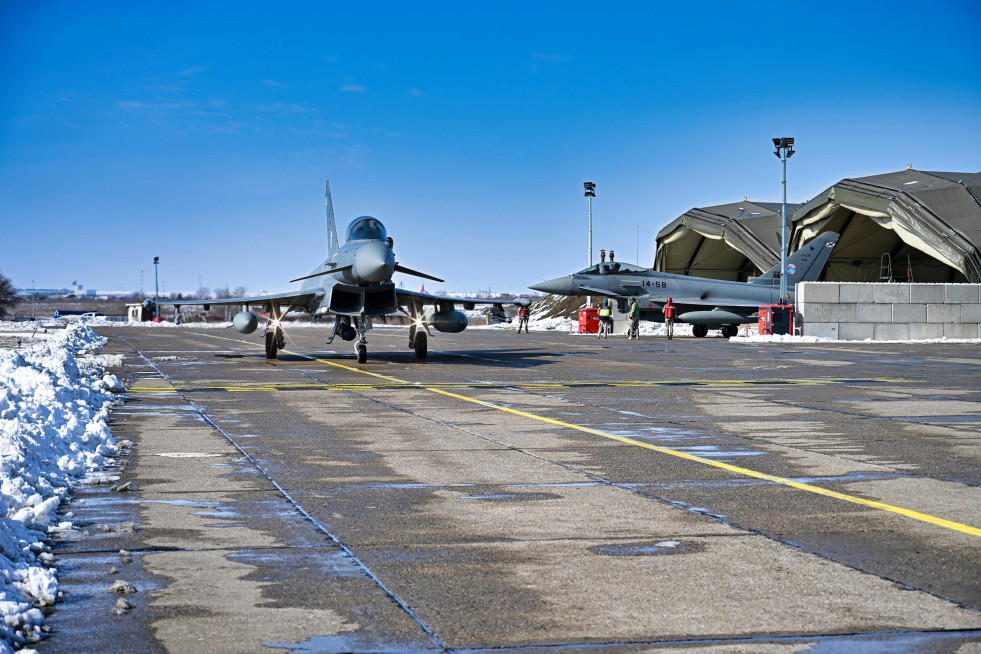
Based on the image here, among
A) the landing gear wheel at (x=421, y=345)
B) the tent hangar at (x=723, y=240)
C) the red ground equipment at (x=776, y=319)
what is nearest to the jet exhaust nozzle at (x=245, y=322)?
the landing gear wheel at (x=421, y=345)

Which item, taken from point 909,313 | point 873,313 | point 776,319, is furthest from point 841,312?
point 909,313

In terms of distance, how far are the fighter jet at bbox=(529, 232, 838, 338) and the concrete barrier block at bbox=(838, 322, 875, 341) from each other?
496cm

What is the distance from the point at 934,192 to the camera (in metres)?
49.7

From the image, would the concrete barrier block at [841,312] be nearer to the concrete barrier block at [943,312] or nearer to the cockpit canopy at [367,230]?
the concrete barrier block at [943,312]

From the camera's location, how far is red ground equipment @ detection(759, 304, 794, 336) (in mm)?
44062

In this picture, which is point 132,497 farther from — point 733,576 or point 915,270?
point 915,270

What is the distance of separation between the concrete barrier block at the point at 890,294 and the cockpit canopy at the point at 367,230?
96.0 ft

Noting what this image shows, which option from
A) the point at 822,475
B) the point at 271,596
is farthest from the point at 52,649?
the point at 822,475

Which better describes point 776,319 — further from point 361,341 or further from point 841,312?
point 361,341

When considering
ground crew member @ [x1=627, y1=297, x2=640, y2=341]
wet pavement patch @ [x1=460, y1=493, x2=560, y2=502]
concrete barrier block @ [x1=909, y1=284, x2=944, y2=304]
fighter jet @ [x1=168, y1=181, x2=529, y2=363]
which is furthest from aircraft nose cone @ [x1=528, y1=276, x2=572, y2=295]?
wet pavement patch @ [x1=460, y1=493, x2=560, y2=502]

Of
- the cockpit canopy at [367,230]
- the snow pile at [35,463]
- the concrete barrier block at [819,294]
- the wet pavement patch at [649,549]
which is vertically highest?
the cockpit canopy at [367,230]

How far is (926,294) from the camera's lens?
Answer: 151 ft

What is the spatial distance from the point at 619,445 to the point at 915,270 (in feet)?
206

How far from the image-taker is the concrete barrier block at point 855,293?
148 ft
